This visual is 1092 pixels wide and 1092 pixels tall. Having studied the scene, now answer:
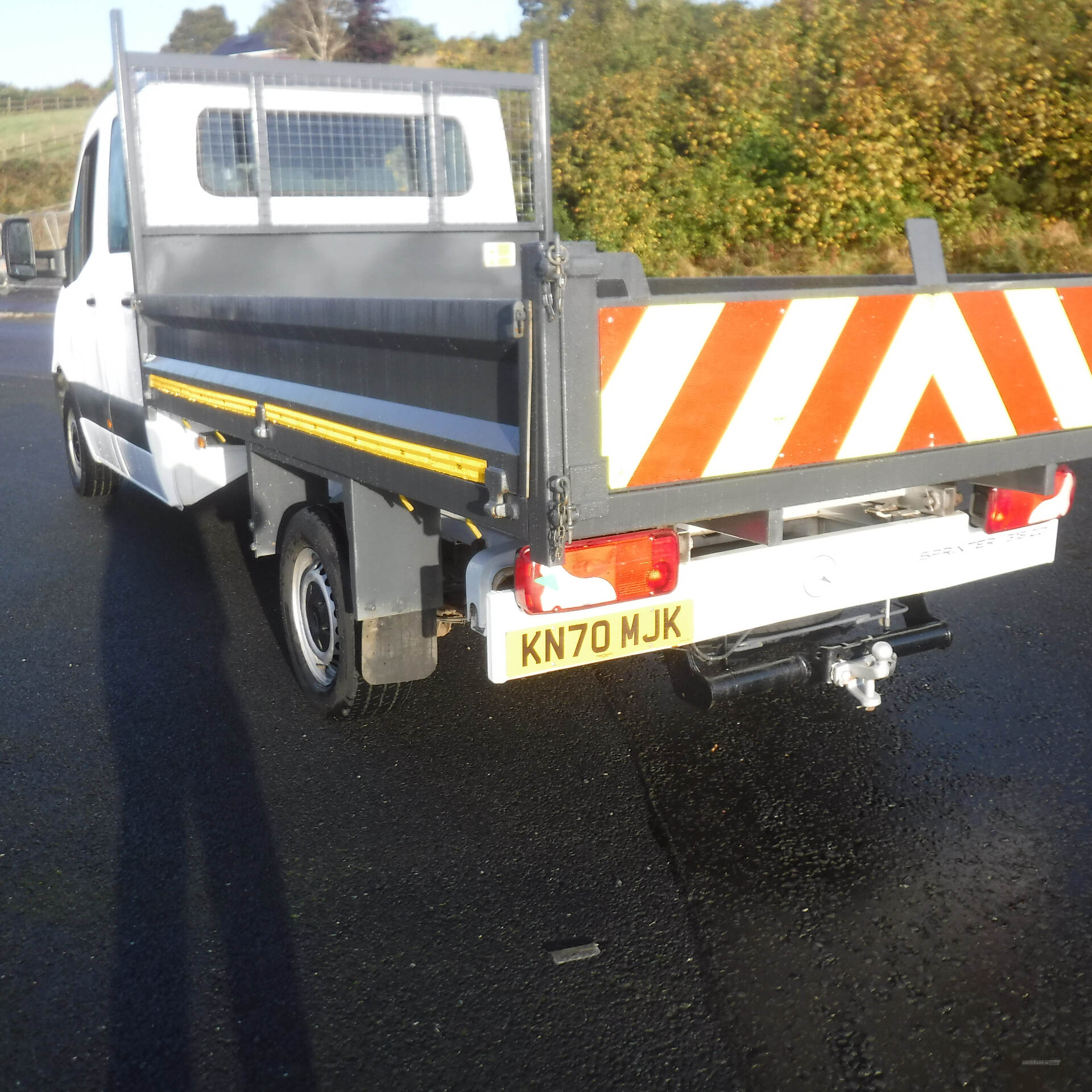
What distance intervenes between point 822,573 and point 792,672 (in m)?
0.41

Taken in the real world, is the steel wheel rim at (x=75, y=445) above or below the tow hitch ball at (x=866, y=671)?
above

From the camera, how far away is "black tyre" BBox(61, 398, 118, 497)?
780cm

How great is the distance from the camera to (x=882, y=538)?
372cm

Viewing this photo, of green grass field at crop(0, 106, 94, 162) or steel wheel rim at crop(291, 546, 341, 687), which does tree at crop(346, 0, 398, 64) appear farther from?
steel wheel rim at crop(291, 546, 341, 687)

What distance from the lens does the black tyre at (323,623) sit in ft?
13.3

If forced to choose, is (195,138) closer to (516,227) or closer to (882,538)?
(516,227)

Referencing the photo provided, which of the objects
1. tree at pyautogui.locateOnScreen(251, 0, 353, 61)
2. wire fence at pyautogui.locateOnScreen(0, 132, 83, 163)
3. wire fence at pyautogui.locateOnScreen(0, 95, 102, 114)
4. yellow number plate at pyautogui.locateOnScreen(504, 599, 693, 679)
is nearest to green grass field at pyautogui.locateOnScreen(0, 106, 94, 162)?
wire fence at pyautogui.locateOnScreen(0, 132, 83, 163)

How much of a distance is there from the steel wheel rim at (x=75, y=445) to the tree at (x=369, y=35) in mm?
42645

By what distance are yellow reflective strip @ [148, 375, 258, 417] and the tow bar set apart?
178 centimetres

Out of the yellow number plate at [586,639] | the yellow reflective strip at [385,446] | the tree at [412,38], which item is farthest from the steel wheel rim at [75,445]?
the tree at [412,38]

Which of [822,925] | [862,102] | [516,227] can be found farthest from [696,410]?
[862,102]

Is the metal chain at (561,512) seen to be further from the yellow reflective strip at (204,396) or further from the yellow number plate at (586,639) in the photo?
the yellow reflective strip at (204,396)

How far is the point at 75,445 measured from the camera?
26.3 ft

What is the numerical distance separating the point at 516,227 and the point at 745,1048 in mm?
4689
